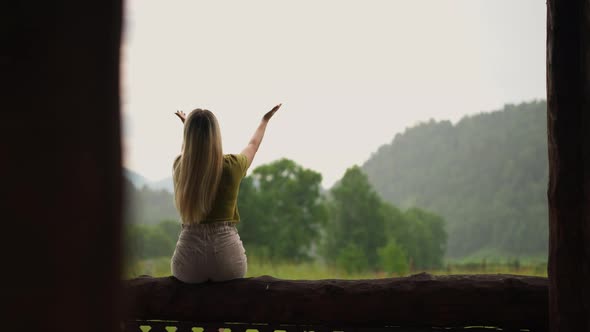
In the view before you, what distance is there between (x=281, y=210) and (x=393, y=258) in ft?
10.9

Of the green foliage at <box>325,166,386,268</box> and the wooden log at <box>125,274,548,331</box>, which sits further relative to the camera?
the green foliage at <box>325,166,386,268</box>

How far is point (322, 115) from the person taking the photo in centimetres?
1914

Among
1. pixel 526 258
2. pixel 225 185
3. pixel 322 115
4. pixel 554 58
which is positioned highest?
pixel 322 115

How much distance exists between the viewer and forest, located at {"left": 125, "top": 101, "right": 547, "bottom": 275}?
1417cm

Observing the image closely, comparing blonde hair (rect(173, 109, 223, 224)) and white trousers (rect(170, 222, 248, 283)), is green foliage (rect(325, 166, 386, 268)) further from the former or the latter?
blonde hair (rect(173, 109, 223, 224))

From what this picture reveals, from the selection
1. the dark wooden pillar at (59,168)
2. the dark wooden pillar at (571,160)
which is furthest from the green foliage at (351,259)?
the dark wooden pillar at (59,168)

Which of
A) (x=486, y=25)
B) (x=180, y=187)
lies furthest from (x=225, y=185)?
(x=486, y=25)

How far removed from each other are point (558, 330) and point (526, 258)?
522 inches

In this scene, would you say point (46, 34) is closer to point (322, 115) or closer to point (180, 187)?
point (180, 187)

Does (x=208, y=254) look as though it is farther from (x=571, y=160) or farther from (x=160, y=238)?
(x=160, y=238)

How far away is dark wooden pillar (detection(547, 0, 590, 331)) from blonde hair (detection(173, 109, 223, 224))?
1.49 m

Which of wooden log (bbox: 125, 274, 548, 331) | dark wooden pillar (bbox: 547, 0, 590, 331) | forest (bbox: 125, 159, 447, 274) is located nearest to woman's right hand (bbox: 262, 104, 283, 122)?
wooden log (bbox: 125, 274, 548, 331)

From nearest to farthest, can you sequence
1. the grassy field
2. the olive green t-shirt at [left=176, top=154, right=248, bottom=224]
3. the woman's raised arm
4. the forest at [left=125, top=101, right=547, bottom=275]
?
the olive green t-shirt at [left=176, top=154, right=248, bottom=224], the woman's raised arm, the grassy field, the forest at [left=125, top=101, right=547, bottom=275]

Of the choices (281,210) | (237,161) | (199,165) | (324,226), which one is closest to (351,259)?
(324,226)
